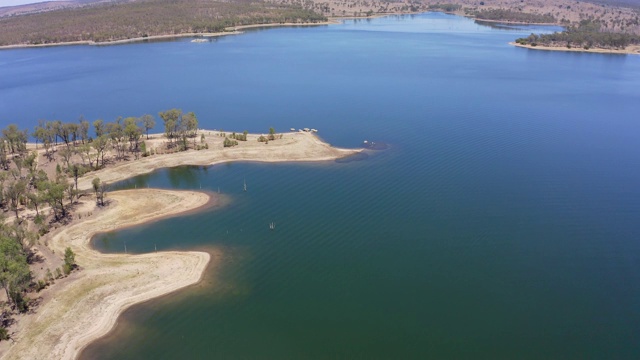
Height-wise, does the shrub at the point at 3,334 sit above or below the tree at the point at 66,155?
below

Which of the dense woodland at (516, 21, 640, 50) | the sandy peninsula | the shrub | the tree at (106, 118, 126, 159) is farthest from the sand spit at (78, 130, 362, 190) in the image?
the dense woodland at (516, 21, 640, 50)

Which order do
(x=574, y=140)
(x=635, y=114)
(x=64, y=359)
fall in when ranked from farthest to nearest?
1. (x=635, y=114)
2. (x=574, y=140)
3. (x=64, y=359)

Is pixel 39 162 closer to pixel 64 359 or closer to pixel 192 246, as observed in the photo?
pixel 192 246

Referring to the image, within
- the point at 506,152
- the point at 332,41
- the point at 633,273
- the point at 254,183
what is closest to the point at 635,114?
the point at 506,152

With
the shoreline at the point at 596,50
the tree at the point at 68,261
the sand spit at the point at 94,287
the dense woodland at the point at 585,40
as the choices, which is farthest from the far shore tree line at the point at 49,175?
the dense woodland at the point at 585,40

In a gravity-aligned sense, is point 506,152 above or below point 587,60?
below

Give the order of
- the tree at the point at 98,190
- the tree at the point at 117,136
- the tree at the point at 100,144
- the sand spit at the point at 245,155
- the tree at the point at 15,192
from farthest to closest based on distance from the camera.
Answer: the tree at the point at 117,136
the sand spit at the point at 245,155
the tree at the point at 100,144
the tree at the point at 98,190
the tree at the point at 15,192

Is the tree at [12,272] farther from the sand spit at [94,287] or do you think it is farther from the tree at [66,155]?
the tree at [66,155]

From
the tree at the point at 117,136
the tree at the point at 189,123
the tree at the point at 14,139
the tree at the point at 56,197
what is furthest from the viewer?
the tree at the point at 189,123
